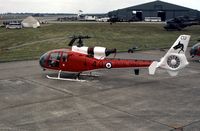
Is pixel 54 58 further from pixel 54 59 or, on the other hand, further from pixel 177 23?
pixel 177 23

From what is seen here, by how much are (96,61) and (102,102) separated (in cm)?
516

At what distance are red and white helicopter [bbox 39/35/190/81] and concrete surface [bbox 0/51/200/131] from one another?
1009mm

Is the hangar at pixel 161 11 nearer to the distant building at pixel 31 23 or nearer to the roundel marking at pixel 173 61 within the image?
the distant building at pixel 31 23

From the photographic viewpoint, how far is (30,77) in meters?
21.0

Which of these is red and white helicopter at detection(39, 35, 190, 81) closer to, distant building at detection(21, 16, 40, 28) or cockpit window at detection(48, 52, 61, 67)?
cockpit window at detection(48, 52, 61, 67)

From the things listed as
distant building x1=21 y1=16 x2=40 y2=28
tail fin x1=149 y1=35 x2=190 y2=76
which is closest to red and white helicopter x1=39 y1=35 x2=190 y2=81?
tail fin x1=149 y1=35 x2=190 y2=76

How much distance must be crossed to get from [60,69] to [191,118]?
10151 mm

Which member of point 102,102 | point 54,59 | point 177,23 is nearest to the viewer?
point 102,102

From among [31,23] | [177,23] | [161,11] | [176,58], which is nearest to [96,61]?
[176,58]

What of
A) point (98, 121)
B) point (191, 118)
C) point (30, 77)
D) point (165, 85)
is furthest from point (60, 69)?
point (191, 118)

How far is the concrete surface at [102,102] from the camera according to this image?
11.7 m

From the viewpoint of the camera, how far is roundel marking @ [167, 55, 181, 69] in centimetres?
1802

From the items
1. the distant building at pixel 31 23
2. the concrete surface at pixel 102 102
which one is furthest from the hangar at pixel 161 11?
the concrete surface at pixel 102 102

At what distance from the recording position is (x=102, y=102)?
48.8 feet
